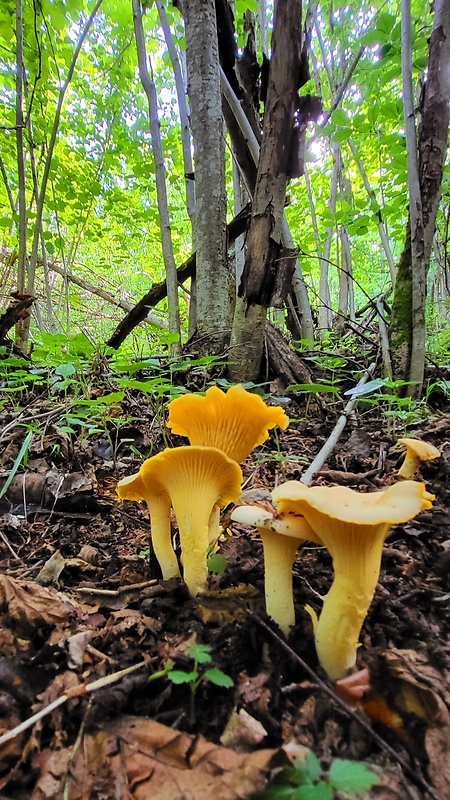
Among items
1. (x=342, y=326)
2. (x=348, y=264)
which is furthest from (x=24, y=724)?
(x=348, y=264)

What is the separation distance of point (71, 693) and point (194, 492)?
584mm

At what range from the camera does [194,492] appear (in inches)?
51.6

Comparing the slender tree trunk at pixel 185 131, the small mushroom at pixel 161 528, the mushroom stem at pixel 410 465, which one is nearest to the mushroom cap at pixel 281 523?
the small mushroom at pixel 161 528

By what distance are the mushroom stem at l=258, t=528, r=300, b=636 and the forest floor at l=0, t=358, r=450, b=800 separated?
4 centimetres

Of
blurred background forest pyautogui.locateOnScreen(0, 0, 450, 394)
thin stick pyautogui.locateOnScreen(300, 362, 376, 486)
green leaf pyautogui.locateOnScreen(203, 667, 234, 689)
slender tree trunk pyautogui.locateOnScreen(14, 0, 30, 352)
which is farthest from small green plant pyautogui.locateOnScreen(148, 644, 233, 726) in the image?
slender tree trunk pyautogui.locateOnScreen(14, 0, 30, 352)

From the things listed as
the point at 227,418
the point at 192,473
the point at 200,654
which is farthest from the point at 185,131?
the point at 200,654

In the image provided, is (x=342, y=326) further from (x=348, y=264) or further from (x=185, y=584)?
(x=185, y=584)

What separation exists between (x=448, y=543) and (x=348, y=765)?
0.93m

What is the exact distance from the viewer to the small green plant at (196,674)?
92 centimetres

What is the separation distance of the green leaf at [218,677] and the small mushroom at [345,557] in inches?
10.2

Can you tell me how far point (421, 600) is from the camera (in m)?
1.27

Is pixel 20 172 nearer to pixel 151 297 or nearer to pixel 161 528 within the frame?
pixel 151 297

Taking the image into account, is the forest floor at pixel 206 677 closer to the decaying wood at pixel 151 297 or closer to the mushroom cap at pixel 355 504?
the mushroom cap at pixel 355 504

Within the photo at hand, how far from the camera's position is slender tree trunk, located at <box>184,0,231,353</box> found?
3484mm
